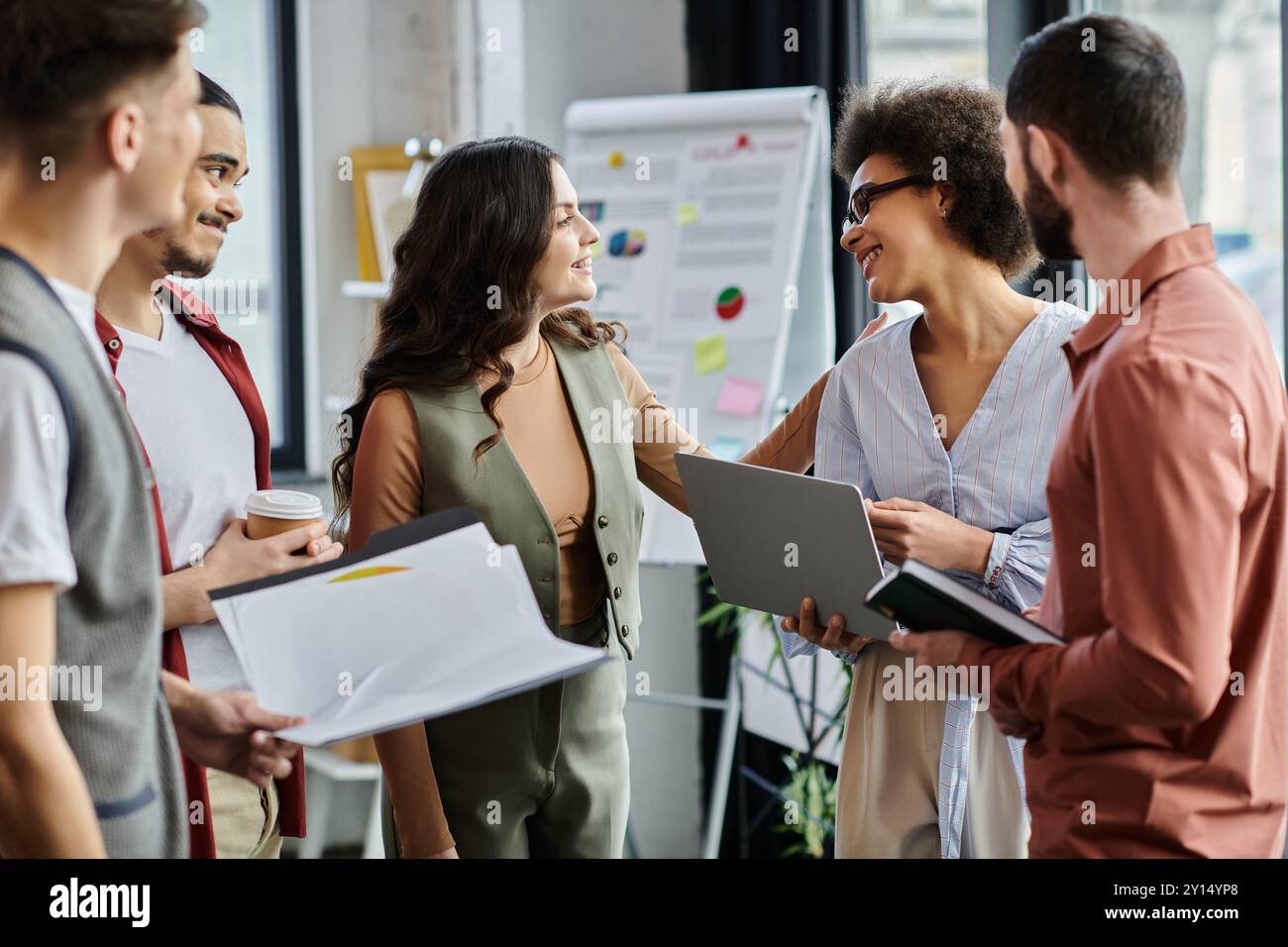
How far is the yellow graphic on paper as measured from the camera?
4.30 feet

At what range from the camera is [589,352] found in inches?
76.5

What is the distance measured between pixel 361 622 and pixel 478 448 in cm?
44

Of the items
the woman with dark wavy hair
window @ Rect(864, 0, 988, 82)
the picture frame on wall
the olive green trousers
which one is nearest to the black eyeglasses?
the woman with dark wavy hair

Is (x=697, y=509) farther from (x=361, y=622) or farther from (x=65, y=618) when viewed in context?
(x=65, y=618)

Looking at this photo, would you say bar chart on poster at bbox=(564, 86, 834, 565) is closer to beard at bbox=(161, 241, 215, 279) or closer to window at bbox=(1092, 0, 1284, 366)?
window at bbox=(1092, 0, 1284, 366)

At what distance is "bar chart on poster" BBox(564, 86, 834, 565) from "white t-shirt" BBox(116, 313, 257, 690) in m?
1.57

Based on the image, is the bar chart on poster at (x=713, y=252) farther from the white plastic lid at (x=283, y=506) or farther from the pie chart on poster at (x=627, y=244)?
the white plastic lid at (x=283, y=506)

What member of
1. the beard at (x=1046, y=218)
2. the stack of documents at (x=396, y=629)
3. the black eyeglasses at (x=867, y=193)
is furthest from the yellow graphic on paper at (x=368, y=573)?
the black eyeglasses at (x=867, y=193)

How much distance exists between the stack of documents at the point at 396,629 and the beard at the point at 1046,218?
646 mm

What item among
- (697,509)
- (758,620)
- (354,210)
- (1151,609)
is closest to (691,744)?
(758,620)

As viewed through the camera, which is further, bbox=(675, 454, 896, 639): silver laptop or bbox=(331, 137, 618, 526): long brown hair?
bbox=(331, 137, 618, 526): long brown hair

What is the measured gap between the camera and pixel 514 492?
5.62 ft

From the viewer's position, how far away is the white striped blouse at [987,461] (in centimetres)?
165

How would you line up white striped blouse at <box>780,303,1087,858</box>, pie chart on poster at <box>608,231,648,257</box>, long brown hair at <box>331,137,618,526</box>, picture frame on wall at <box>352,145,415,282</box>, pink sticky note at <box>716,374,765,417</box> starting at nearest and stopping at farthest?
white striped blouse at <box>780,303,1087,858</box> → long brown hair at <box>331,137,618,526</box> → pink sticky note at <box>716,374,765,417</box> → pie chart on poster at <box>608,231,648,257</box> → picture frame on wall at <box>352,145,415,282</box>
